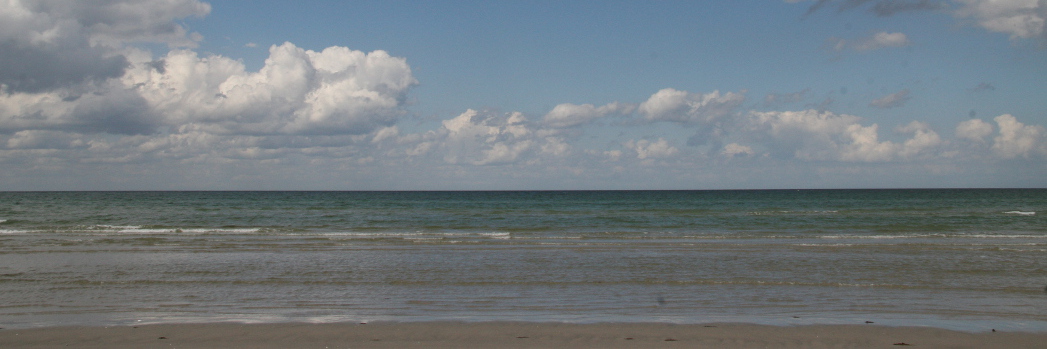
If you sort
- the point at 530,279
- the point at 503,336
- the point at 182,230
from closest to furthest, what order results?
the point at 503,336 < the point at 530,279 < the point at 182,230

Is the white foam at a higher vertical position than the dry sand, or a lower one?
lower

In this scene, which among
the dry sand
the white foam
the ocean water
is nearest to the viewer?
the dry sand

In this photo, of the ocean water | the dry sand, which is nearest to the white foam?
the ocean water

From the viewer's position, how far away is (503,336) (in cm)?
869

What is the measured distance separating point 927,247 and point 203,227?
31918 millimetres

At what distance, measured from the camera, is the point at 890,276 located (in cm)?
1416

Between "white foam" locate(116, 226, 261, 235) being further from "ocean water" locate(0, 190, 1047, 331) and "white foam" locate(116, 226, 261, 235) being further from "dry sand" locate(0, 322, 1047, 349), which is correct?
"dry sand" locate(0, 322, 1047, 349)

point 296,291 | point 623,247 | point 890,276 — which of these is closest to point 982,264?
point 890,276

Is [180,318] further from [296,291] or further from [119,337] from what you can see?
[296,291]

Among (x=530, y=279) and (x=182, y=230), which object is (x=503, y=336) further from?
(x=182, y=230)

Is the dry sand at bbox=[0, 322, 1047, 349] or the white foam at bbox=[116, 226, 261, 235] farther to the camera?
the white foam at bbox=[116, 226, 261, 235]

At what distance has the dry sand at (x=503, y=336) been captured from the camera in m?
8.32

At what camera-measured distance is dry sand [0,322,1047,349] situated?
27.3 feet

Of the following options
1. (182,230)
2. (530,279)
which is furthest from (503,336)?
(182,230)
